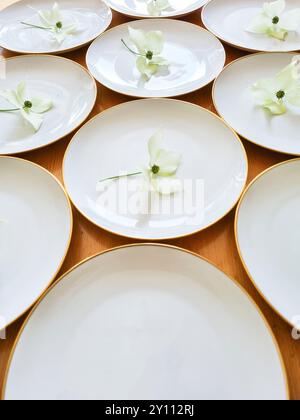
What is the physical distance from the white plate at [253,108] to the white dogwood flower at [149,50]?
14 cm

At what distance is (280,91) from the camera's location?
0.58 metres

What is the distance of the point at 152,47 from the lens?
0.68 m

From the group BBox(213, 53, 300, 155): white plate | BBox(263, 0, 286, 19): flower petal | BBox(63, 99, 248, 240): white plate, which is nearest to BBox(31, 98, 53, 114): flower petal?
BBox(63, 99, 248, 240): white plate

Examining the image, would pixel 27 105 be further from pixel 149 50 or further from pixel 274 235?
pixel 274 235

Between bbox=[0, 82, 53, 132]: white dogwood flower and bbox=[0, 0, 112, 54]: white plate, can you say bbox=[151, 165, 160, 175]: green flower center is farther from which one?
bbox=[0, 0, 112, 54]: white plate

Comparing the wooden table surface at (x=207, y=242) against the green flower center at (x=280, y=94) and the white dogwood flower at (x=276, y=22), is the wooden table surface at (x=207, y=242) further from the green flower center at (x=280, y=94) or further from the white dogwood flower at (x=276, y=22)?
the white dogwood flower at (x=276, y=22)

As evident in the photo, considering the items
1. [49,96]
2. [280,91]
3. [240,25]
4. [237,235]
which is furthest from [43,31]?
[237,235]

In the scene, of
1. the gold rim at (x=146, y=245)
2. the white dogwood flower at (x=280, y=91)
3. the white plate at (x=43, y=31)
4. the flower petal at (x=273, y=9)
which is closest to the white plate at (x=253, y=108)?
the white dogwood flower at (x=280, y=91)

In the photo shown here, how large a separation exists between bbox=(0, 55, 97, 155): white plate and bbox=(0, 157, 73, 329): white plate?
7 cm

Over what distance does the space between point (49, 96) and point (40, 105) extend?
5 cm

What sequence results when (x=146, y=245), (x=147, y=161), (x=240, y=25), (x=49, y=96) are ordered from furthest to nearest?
(x=240, y=25), (x=49, y=96), (x=147, y=161), (x=146, y=245)

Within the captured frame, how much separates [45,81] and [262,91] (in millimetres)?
458

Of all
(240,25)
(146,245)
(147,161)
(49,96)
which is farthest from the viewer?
(240,25)
